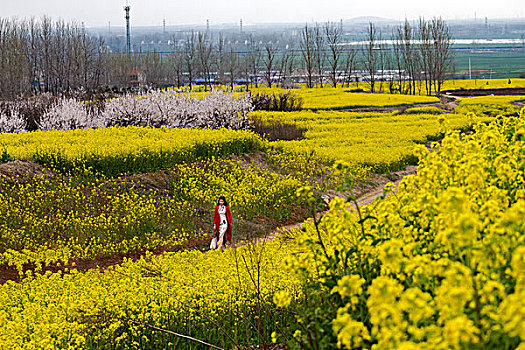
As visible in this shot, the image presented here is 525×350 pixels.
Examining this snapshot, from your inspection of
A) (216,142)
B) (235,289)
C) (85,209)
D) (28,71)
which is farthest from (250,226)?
(28,71)

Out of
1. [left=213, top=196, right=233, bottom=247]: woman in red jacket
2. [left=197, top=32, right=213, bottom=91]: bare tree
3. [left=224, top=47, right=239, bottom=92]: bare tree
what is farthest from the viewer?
[left=224, top=47, right=239, bottom=92]: bare tree

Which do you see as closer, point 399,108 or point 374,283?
point 374,283

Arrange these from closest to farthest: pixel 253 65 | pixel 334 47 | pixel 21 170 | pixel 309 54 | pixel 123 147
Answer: pixel 21 170
pixel 123 147
pixel 309 54
pixel 253 65
pixel 334 47

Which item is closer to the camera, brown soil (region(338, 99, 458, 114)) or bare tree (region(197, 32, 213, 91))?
brown soil (region(338, 99, 458, 114))

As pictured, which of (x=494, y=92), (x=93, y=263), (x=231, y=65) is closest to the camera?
(x=93, y=263)

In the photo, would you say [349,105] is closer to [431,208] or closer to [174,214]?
[174,214]

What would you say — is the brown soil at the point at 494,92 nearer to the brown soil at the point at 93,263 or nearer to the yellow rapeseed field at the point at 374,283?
the brown soil at the point at 93,263

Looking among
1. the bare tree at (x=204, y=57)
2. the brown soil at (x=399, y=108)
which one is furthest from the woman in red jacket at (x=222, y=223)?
the bare tree at (x=204, y=57)

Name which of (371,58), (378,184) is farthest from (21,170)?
(371,58)

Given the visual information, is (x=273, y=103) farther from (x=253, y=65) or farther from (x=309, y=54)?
(x=253, y=65)

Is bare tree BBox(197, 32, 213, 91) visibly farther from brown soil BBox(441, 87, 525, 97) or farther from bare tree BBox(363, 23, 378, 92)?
brown soil BBox(441, 87, 525, 97)

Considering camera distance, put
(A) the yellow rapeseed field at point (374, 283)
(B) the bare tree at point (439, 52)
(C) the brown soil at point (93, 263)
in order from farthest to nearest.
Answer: (B) the bare tree at point (439, 52), (C) the brown soil at point (93, 263), (A) the yellow rapeseed field at point (374, 283)

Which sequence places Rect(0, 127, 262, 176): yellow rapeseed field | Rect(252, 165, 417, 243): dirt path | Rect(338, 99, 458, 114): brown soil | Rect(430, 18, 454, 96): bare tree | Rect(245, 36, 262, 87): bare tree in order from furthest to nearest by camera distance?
1. Rect(245, 36, 262, 87): bare tree
2. Rect(430, 18, 454, 96): bare tree
3. Rect(338, 99, 458, 114): brown soil
4. Rect(252, 165, 417, 243): dirt path
5. Rect(0, 127, 262, 176): yellow rapeseed field

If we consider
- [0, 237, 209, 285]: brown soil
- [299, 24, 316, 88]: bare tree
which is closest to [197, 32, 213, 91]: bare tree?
[299, 24, 316, 88]: bare tree
